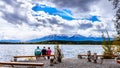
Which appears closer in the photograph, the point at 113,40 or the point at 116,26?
the point at 116,26

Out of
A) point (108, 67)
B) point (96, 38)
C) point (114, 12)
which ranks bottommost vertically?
point (108, 67)

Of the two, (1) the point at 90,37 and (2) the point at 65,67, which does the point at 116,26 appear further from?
(2) the point at 65,67

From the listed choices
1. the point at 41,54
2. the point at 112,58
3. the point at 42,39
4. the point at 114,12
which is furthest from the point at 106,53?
the point at 42,39

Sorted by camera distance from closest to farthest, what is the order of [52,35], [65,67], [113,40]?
[65,67]
[52,35]
[113,40]

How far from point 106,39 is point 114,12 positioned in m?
8.66

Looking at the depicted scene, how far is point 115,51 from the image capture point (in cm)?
3503

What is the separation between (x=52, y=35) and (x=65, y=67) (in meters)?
3.14

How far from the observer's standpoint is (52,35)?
25.9m

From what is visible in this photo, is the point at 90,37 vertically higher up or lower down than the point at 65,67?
higher up

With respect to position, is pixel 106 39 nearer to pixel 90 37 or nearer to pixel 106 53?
pixel 106 53

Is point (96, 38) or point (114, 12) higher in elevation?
point (114, 12)

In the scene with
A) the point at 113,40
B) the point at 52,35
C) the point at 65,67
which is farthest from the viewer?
the point at 113,40

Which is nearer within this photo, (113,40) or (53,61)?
(53,61)

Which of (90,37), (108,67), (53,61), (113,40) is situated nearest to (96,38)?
(90,37)
